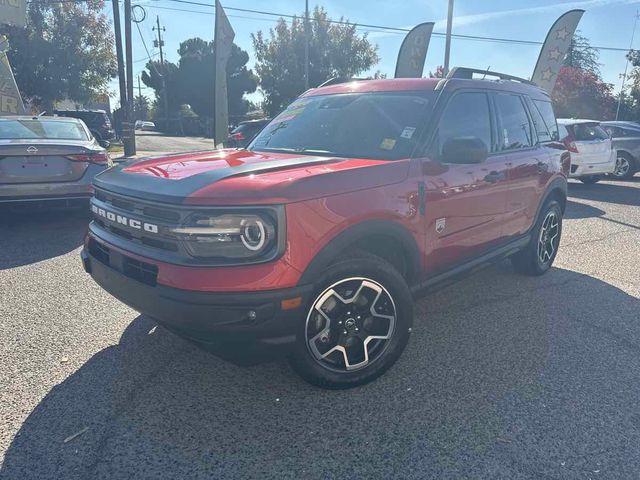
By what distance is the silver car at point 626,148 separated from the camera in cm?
1295

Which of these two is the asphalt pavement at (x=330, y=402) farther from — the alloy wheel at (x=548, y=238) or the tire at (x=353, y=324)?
the alloy wheel at (x=548, y=238)

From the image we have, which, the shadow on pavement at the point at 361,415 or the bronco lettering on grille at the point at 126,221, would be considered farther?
the bronco lettering on grille at the point at 126,221

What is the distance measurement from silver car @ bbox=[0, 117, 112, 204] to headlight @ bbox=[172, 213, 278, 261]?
4.44m

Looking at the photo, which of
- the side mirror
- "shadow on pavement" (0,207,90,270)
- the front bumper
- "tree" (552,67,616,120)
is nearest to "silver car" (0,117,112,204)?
"shadow on pavement" (0,207,90,270)

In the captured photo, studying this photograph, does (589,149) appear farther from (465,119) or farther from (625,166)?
(465,119)

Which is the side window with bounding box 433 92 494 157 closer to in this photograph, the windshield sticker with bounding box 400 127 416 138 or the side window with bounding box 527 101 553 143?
the windshield sticker with bounding box 400 127 416 138

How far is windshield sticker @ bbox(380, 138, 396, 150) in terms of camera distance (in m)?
3.32

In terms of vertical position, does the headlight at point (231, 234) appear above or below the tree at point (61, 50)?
below

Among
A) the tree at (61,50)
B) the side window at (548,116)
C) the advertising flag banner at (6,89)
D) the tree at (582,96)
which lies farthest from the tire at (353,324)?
the tree at (582,96)

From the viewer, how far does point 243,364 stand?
2574 millimetres

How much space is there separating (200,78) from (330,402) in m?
57.5

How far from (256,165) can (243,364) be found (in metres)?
1.16

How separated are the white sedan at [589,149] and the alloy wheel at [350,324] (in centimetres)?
995

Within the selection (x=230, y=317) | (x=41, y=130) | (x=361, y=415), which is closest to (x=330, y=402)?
(x=361, y=415)
